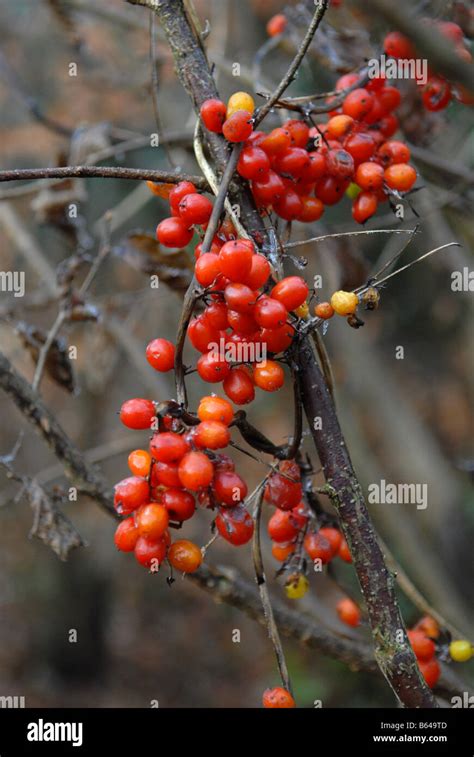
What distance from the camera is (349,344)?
11.7ft

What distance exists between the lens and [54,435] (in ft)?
Answer: 4.74

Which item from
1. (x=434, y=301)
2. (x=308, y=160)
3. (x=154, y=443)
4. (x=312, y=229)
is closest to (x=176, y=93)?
(x=434, y=301)

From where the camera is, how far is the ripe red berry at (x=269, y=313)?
33.6 inches

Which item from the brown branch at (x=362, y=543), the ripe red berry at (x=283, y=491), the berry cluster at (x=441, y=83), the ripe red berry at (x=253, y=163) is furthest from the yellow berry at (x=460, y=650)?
the berry cluster at (x=441, y=83)

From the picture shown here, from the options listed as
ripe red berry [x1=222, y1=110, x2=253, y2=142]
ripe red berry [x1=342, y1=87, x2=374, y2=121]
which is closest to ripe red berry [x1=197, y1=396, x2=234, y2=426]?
ripe red berry [x1=222, y1=110, x2=253, y2=142]

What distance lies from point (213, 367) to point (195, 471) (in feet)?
0.47

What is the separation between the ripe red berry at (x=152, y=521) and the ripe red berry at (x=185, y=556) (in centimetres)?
6

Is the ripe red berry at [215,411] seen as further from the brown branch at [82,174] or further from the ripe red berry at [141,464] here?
the brown branch at [82,174]

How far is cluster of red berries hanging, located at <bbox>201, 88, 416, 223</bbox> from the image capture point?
0.98m

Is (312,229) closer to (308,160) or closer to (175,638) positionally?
(308,160)

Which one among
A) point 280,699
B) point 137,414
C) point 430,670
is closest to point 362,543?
point 280,699

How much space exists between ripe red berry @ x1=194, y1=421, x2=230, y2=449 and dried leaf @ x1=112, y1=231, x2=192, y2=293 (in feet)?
2.52

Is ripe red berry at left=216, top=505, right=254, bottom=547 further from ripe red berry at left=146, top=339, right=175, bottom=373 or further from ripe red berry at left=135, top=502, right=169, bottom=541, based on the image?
ripe red berry at left=146, top=339, right=175, bottom=373

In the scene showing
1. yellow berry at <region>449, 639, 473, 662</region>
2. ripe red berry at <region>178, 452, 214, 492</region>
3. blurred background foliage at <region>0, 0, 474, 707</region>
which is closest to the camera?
ripe red berry at <region>178, 452, 214, 492</region>
